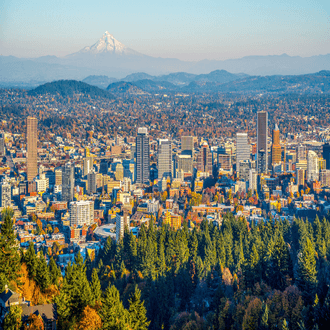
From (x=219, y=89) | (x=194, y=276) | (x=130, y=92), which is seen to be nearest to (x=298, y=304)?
(x=194, y=276)

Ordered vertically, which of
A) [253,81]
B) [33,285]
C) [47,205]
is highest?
[253,81]

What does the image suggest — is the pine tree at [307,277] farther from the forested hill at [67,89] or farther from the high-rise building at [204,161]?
the forested hill at [67,89]

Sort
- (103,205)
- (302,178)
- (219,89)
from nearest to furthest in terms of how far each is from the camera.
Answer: (103,205)
(302,178)
(219,89)

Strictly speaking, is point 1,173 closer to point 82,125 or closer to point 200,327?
point 82,125

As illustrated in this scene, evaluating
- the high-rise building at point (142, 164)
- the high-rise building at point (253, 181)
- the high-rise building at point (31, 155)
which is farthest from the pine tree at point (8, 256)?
the high-rise building at point (142, 164)

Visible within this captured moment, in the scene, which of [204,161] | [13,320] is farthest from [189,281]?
[204,161]

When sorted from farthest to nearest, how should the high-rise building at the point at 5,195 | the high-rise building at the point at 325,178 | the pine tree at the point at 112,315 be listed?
the high-rise building at the point at 325,178, the high-rise building at the point at 5,195, the pine tree at the point at 112,315

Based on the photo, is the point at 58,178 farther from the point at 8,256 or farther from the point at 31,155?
the point at 8,256
